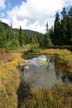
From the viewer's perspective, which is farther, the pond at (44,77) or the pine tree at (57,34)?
the pine tree at (57,34)

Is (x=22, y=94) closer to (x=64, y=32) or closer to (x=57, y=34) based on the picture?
(x=64, y=32)

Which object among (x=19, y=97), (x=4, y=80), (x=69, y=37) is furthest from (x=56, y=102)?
(x=69, y=37)

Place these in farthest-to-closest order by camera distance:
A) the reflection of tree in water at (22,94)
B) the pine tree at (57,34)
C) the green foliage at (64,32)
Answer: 1. the pine tree at (57,34)
2. the green foliage at (64,32)
3. the reflection of tree in water at (22,94)

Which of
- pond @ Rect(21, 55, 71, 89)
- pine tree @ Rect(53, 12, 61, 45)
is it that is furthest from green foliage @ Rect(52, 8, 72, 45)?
pond @ Rect(21, 55, 71, 89)

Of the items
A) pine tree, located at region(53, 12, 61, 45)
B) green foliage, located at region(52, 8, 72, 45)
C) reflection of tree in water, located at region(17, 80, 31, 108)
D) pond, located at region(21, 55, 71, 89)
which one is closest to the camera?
reflection of tree in water, located at region(17, 80, 31, 108)

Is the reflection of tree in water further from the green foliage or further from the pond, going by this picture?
the green foliage

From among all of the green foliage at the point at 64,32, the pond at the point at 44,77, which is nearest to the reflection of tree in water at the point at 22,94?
the pond at the point at 44,77

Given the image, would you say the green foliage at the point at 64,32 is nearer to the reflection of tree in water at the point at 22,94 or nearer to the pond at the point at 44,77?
the pond at the point at 44,77

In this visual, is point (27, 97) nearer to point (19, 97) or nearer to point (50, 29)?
point (19, 97)

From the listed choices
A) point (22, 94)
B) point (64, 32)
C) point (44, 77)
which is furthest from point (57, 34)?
point (22, 94)

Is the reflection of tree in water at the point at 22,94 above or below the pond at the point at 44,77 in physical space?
above

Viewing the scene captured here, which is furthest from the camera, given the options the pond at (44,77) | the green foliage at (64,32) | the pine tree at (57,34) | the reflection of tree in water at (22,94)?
the pine tree at (57,34)

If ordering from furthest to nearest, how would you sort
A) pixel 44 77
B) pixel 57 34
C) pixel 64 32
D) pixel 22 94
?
1. pixel 57 34
2. pixel 64 32
3. pixel 44 77
4. pixel 22 94

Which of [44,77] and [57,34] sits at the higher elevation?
[44,77]
